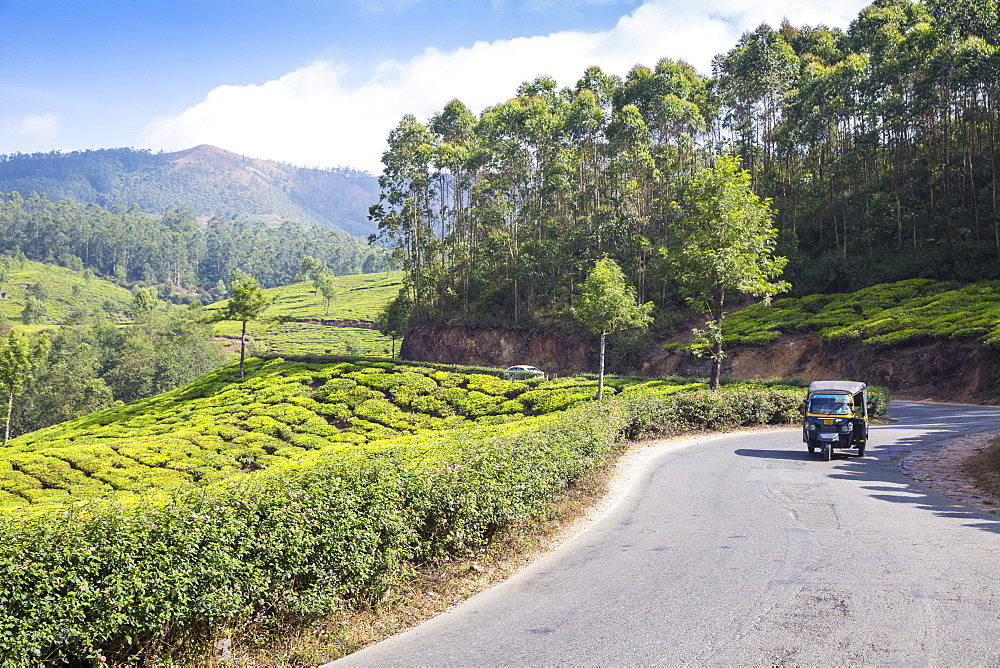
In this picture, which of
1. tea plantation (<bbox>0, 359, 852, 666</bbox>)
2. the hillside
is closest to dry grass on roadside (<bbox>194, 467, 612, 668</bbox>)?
tea plantation (<bbox>0, 359, 852, 666</bbox>)

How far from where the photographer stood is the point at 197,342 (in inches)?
3644

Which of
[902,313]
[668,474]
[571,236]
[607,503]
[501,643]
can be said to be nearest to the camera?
[501,643]

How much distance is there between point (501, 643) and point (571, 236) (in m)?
50.1

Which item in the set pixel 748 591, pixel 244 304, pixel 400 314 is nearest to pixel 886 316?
pixel 748 591

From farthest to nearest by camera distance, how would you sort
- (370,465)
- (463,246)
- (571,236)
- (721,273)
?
(463,246), (571,236), (721,273), (370,465)

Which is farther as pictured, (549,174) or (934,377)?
(549,174)

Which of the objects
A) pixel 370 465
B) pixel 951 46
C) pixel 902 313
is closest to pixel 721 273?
pixel 902 313

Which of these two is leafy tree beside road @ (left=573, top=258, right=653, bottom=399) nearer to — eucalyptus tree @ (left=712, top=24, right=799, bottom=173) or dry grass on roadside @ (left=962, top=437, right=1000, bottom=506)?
dry grass on roadside @ (left=962, top=437, right=1000, bottom=506)

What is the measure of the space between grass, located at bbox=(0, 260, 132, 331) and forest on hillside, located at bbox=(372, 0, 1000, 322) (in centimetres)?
Answer: 9702

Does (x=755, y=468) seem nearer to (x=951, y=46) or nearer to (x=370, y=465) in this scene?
(x=370, y=465)

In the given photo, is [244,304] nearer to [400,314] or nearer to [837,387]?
[400,314]

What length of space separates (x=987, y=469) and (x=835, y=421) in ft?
13.2

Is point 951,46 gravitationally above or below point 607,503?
above

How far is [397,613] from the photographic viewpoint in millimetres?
7645
